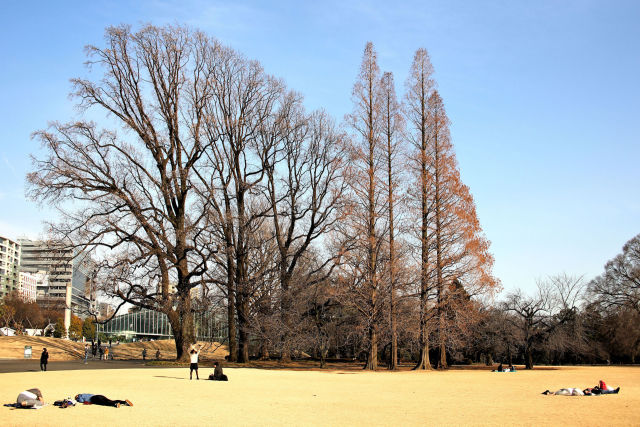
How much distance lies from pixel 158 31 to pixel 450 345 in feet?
94.0

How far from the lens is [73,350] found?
52.6m

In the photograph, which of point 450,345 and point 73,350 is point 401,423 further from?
point 73,350

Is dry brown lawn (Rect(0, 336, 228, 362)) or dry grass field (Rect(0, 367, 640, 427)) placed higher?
dry grass field (Rect(0, 367, 640, 427))

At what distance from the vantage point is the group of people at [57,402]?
1427 cm

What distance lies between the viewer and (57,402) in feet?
49.1

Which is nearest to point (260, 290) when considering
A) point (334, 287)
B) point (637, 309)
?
point (334, 287)

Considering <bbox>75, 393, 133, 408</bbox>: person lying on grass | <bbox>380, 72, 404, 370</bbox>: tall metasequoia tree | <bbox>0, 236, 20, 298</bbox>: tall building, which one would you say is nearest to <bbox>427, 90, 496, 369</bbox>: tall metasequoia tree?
<bbox>380, 72, 404, 370</bbox>: tall metasequoia tree

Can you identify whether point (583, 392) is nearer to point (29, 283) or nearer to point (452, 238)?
point (452, 238)

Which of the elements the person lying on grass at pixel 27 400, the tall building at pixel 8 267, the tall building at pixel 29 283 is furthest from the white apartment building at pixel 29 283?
the person lying on grass at pixel 27 400

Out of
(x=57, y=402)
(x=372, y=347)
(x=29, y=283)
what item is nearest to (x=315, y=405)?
(x=57, y=402)

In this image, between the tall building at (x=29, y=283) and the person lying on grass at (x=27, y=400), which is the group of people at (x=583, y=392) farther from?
the tall building at (x=29, y=283)

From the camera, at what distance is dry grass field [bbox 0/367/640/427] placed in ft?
42.3

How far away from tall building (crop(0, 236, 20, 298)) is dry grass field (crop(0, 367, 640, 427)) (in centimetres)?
16552

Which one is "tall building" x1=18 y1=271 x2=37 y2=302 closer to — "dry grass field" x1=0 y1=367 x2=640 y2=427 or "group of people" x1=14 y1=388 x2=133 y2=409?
"dry grass field" x1=0 y1=367 x2=640 y2=427
